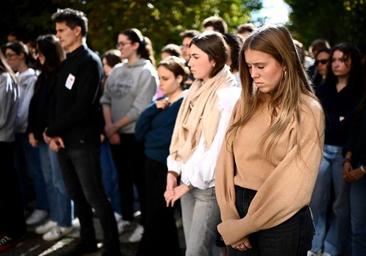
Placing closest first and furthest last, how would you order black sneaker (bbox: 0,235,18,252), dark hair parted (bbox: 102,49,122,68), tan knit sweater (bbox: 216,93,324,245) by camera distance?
tan knit sweater (bbox: 216,93,324,245) → black sneaker (bbox: 0,235,18,252) → dark hair parted (bbox: 102,49,122,68)

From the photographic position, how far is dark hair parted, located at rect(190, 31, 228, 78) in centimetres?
298

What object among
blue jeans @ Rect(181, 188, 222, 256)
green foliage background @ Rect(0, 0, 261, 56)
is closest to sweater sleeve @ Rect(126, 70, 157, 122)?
blue jeans @ Rect(181, 188, 222, 256)

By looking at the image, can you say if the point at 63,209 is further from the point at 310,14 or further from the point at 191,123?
the point at 310,14

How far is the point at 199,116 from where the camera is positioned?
294 cm

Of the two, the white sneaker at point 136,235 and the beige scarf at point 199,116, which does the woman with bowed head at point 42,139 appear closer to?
the white sneaker at point 136,235

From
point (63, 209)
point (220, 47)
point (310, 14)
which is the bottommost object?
point (310, 14)

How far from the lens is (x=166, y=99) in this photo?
3732mm

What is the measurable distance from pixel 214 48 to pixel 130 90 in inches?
75.6

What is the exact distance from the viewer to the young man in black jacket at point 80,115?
12.5ft

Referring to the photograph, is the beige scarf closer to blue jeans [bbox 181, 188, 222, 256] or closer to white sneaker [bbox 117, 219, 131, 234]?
blue jeans [bbox 181, 188, 222, 256]

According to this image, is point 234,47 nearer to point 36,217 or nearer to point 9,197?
point 9,197

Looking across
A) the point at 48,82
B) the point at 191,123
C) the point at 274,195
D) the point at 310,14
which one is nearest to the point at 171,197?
the point at 191,123

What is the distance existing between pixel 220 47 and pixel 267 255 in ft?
4.56

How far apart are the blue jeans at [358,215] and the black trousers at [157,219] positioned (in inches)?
55.4
